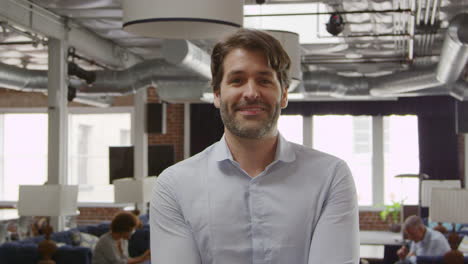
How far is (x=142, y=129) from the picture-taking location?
11.9 meters

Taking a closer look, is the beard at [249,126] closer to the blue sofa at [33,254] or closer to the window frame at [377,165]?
the blue sofa at [33,254]

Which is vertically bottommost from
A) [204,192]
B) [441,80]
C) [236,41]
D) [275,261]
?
[275,261]

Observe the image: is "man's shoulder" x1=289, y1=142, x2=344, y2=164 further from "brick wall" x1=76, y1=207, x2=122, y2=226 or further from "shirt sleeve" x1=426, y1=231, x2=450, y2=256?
"brick wall" x1=76, y1=207, x2=122, y2=226

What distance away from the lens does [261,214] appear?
1396 mm

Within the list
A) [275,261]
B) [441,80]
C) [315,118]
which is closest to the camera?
[275,261]

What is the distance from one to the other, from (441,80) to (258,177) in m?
8.70

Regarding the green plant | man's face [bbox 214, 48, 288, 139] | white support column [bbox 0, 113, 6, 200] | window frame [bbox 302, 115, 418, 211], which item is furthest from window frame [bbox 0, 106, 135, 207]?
man's face [bbox 214, 48, 288, 139]

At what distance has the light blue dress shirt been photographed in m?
1.38

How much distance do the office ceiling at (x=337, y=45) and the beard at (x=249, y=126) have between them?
586cm

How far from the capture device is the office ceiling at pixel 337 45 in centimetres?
790

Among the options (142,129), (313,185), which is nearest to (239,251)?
(313,185)

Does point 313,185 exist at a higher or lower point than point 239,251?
higher

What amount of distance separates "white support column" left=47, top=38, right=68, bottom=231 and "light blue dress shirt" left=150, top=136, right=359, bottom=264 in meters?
7.03

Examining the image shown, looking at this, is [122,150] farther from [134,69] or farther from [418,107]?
[418,107]
